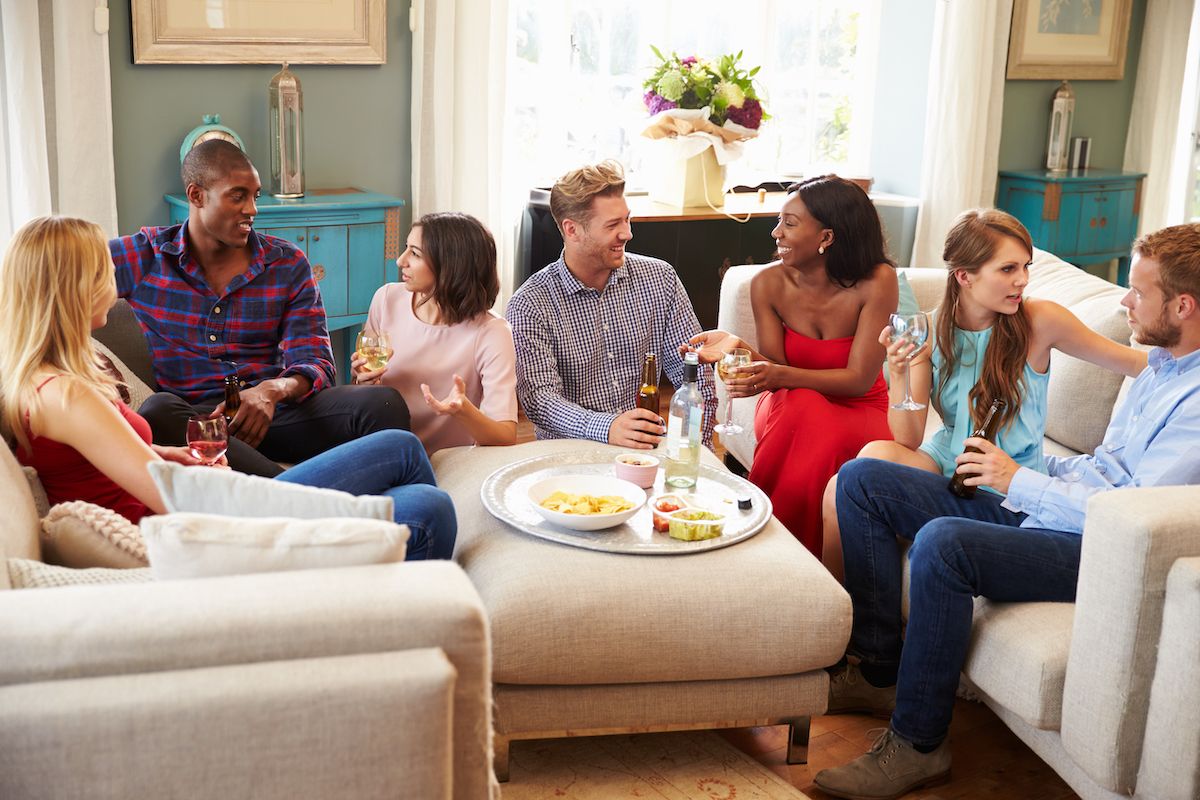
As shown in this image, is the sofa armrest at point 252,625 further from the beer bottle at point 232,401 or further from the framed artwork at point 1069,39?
the framed artwork at point 1069,39

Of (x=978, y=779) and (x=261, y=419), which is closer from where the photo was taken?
(x=978, y=779)

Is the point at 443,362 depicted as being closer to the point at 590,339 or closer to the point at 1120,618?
the point at 590,339

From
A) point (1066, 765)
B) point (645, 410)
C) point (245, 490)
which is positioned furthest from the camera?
point (645, 410)

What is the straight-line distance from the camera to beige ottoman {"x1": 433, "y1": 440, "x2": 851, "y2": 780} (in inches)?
86.1

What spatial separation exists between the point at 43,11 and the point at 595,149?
2.26m

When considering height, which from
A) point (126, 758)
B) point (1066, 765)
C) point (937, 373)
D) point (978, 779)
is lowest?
point (978, 779)

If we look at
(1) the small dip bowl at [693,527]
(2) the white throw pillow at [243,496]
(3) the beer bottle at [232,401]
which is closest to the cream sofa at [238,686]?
(2) the white throw pillow at [243,496]

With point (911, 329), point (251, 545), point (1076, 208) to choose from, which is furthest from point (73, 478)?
point (1076, 208)

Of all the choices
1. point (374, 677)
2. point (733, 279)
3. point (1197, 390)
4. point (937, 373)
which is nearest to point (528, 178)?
point (733, 279)

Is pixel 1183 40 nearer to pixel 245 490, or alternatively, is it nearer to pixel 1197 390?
pixel 1197 390

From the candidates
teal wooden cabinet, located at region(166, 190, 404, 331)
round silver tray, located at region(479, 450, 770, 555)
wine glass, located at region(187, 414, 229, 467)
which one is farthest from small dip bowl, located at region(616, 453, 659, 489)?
teal wooden cabinet, located at region(166, 190, 404, 331)

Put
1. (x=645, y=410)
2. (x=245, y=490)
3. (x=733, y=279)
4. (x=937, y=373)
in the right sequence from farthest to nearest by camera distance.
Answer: (x=733, y=279) → (x=645, y=410) → (x=937, y=373) → (x=245, y=490)

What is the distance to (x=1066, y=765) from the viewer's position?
2146 millimetres

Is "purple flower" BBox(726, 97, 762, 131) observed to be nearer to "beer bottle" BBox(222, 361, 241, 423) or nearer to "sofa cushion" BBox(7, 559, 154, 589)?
"beer bottle" BBox(222, 361, 241, 423)
